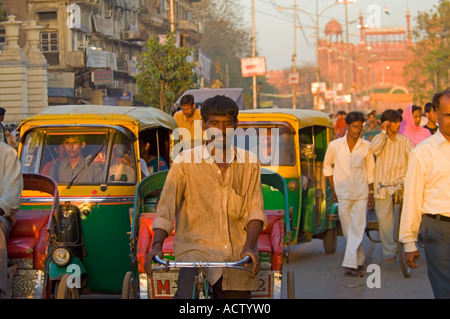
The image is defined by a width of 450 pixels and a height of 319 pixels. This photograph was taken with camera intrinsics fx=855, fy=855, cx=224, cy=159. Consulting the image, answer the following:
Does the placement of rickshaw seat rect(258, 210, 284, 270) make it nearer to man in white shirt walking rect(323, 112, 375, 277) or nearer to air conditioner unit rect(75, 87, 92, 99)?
man in white shirt walking rect(323, 112, 375, 277)

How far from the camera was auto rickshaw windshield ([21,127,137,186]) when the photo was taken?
8898 mm

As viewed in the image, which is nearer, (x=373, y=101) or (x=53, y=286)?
(x=53, y=286)

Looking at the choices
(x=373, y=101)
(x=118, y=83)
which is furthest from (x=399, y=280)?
(x=373, y=101)

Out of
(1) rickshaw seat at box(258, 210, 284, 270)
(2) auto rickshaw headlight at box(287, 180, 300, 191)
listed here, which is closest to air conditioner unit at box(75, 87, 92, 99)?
(2) auto rickshaw headlight at box(287, 180, 300, 191)

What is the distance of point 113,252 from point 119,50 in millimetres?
41927

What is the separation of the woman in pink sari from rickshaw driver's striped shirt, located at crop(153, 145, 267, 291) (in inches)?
329

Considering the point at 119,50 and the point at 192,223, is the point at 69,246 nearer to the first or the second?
the point at 192,223

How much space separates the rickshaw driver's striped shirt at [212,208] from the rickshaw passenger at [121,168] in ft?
12.9

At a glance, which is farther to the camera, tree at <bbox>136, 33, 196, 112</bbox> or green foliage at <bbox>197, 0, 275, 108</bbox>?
green foliage at <bbox>197, 0, 275, 108</bbox>

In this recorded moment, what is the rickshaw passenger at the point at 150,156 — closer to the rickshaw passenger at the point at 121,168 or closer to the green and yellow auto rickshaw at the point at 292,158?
the green and yellow auto rickshaw at the point at 292,158

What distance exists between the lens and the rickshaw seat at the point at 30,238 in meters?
6.22

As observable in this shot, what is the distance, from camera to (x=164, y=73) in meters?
23.2
